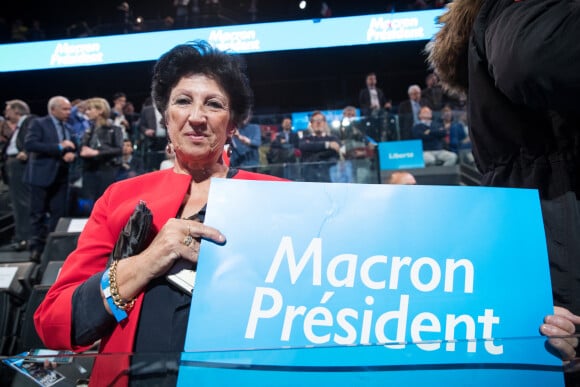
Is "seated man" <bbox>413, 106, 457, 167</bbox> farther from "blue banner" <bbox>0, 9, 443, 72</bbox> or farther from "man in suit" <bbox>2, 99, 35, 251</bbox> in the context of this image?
"man in suit" <bbox>2, 99, 35, 251</bbox>

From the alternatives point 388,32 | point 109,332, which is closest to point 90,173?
point 109,332

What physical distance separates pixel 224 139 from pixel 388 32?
11.6 m

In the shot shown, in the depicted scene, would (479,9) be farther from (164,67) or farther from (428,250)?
(164,67)

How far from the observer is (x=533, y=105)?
0.85 metres

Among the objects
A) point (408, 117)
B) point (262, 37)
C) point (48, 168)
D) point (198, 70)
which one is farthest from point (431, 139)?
point (262, 37)

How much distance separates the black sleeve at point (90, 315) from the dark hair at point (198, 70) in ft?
2.11

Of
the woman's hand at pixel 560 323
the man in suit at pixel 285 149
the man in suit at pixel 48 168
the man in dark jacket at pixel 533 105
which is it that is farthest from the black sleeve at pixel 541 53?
the man in suit at pixel 48 168

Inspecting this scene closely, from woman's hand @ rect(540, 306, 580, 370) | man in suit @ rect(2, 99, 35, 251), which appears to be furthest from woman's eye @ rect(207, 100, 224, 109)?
man in suit @ rect(2, 99, 35, 251)

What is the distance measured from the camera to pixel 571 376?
0.63 m

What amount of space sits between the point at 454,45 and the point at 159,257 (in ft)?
2.87

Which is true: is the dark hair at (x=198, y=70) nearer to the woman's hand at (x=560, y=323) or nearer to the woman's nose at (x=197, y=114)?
the woman's nose at (x=197, y=114)

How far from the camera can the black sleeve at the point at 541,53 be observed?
2.54 feet

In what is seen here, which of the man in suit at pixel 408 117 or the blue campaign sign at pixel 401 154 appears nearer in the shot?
the blue campaign sign at pixel 401 154

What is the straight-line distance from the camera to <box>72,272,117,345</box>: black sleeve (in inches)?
40.2
